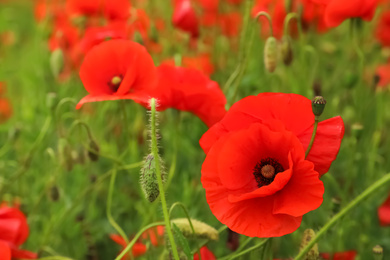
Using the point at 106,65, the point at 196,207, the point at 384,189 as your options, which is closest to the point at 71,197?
the point at 196,207

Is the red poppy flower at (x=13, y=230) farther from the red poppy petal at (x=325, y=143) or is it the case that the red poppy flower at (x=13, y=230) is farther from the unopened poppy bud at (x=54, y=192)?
the red poppy petal at (x=325, y=143)

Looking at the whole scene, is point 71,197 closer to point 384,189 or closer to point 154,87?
point 154,87

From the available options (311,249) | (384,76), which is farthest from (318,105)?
(384,76)

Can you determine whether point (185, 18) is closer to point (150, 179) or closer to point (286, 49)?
point (286, 49)

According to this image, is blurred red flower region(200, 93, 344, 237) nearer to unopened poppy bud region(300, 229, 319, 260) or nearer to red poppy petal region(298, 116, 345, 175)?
red poppy petal region(298, 116, 345, 175)

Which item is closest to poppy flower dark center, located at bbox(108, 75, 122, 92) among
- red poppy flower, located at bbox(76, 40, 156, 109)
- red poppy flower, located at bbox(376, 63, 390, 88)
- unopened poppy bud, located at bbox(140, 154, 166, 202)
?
red poppy flower, located at bbox(76, 40, 156, 109)

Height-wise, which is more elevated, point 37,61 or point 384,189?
point 37,61
